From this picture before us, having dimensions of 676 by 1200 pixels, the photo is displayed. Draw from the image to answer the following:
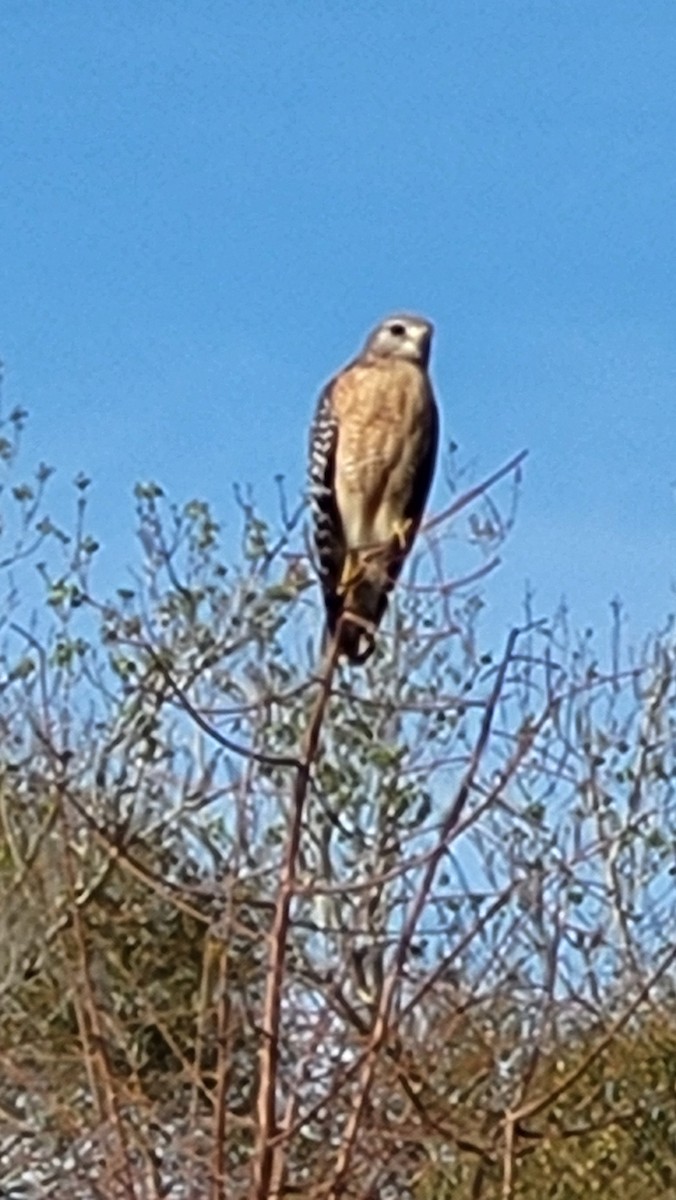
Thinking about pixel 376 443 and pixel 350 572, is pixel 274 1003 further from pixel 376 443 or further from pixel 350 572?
pixel 376 443

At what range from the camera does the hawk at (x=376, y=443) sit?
519 centimetres

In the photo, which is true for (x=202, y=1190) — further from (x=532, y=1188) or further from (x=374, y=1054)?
(x=532, y=1188)

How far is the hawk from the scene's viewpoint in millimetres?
5188

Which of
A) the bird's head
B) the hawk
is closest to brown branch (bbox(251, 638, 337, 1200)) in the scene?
the hawk

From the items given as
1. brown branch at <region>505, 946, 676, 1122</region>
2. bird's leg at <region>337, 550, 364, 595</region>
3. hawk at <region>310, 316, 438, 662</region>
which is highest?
hawk at <region>310, 316, 438, 662</region>

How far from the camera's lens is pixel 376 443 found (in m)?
5.29

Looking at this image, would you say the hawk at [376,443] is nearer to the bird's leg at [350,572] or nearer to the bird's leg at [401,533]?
the bird's leg at [401,533]

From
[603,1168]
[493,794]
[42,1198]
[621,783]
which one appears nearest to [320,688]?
[493,794]

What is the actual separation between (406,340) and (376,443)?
0.95 ft

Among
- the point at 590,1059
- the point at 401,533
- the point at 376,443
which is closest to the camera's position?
the point at 590,1059

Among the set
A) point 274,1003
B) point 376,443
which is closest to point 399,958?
point 274,1003

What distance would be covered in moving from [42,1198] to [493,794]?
0.87 m

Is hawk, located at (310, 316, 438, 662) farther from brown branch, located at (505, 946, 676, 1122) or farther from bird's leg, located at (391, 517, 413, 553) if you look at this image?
brown branch, located at (505, 946, 676, 1122)

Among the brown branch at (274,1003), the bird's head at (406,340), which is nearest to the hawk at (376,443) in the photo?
the bird's head at (406,340)
